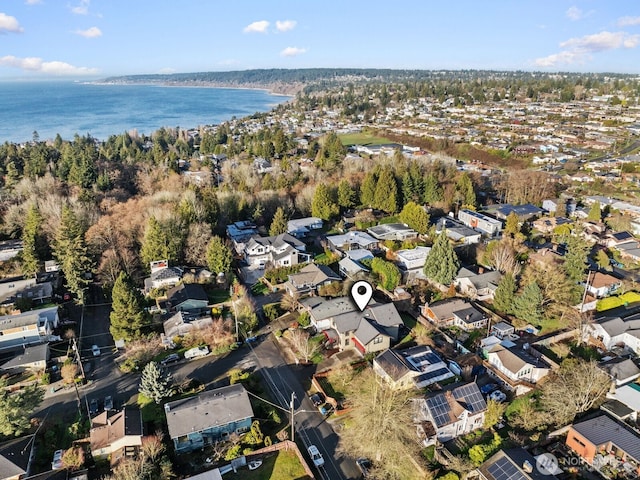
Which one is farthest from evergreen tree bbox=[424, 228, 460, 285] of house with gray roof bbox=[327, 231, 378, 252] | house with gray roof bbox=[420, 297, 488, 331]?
house with gray roof bbox=[327, 231, 378, 252]

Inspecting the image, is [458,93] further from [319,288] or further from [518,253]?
[319,288]

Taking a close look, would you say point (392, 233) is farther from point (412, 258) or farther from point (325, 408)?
point (325, 408)

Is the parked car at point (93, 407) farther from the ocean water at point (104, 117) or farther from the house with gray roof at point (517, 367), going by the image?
the ocean water at point (104, 117)

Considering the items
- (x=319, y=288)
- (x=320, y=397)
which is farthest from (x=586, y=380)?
(x=319, y=288)

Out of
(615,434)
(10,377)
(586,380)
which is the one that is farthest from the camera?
(10,377)

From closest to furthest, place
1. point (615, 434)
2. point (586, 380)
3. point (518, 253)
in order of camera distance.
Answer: point (615, 434) < point (586, 380) < point (518, 253)

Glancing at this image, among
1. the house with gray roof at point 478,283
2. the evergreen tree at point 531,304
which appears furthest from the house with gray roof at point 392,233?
the evergreen tree at point 531,304

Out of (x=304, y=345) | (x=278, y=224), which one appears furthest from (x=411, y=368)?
(x=278, y=224)
